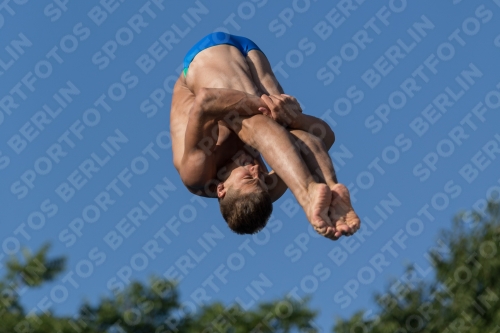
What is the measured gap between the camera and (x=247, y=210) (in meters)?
9.34

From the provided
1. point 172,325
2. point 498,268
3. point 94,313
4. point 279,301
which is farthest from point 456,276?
point 94,313

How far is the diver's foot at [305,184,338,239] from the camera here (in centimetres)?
849

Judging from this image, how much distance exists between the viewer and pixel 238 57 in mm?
10781

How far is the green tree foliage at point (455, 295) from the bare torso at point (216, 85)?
1752 cm

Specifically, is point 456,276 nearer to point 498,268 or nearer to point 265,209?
point 498,268

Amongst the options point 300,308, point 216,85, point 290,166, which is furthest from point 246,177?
point 300,308

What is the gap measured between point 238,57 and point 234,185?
178 cm

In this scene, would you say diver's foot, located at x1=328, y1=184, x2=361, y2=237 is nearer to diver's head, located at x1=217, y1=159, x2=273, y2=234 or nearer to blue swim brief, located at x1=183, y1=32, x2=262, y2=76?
diver's head, located at x1=217, y1=159, x2=273, y2=234

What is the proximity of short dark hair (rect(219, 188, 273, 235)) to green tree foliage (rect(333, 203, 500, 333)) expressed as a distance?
18.4 m

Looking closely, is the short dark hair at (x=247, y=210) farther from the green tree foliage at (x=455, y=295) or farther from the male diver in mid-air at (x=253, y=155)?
the green tree foliage at (x=455, y=295)

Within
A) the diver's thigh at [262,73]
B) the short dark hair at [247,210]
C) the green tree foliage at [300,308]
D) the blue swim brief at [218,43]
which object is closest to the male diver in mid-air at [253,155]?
the short dark hair at [247,210]

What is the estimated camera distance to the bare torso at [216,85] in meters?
9.94

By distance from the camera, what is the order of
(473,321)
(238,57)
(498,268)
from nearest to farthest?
(238,57) < (473,321) < (498,268)

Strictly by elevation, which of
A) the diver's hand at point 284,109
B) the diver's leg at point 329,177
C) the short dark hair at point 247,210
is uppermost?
the diver's hand at point 284,109
